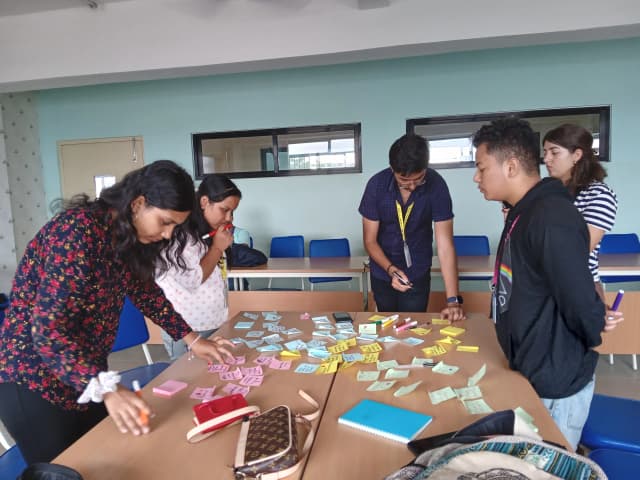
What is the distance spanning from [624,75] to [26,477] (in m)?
5.37

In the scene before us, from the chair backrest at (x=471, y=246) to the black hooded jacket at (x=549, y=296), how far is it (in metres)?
2.64

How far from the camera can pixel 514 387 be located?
125 cm

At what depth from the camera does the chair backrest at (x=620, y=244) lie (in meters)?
3.70

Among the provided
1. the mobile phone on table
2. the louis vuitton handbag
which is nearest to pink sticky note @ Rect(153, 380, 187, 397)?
the louis vuitton handbag

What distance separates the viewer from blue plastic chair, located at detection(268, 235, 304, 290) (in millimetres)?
4508

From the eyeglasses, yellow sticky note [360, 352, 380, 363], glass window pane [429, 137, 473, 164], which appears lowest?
yellow sticky note [360, 352, 380, 363]

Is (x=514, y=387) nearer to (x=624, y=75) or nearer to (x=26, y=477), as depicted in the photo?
(x=26, y=477)

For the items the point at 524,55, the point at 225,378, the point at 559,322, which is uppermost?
the point at 524,55

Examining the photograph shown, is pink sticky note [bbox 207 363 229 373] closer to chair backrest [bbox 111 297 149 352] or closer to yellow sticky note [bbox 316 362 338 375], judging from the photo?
yellow sticky note [bbox 316 362 338 375]

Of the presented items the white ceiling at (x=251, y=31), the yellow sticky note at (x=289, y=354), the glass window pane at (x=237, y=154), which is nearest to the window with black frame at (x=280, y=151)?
the glass window pane at (x=237, y=154)

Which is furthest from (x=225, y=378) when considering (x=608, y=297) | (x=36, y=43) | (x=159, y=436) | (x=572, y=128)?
(x=36, y=43)

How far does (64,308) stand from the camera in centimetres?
106

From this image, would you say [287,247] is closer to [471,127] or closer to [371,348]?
[471,127]

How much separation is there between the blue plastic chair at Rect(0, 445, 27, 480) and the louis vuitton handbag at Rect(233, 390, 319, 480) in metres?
0.87
